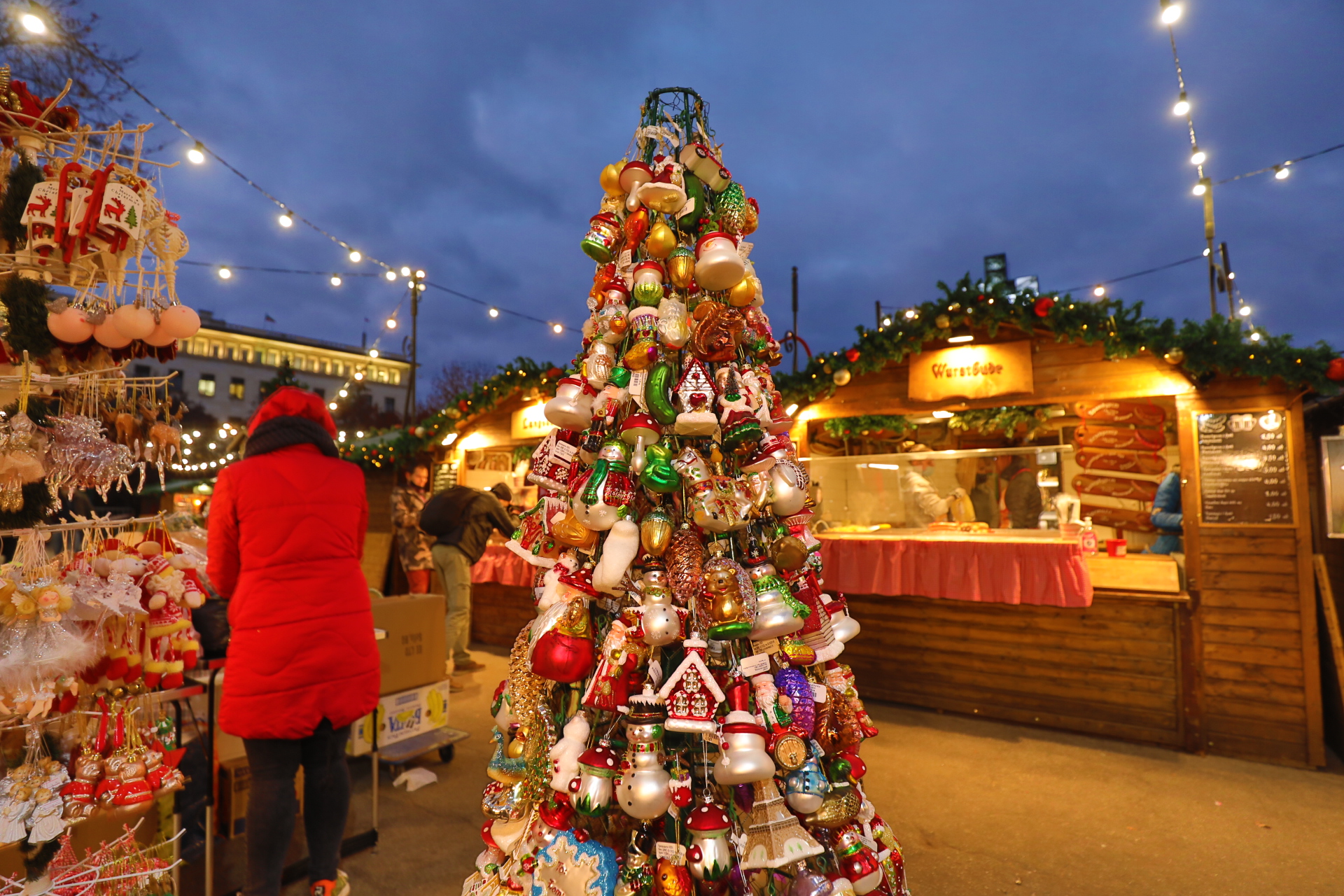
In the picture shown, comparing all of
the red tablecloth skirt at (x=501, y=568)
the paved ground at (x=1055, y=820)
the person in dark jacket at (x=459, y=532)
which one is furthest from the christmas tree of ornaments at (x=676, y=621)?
the red tablecloth skirt at (x=501, y=568)

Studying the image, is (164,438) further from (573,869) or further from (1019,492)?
(1019,492)

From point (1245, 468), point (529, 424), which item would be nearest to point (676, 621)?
point (1245, 468)

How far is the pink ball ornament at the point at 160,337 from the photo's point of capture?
2.12 metres

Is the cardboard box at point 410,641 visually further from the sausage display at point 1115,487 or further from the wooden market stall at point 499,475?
the sausage display at point 1115,487

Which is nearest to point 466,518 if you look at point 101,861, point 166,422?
point 166,422

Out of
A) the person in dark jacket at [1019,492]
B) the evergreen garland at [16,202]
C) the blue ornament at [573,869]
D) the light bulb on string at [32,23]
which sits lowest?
the blue ornament at [573,869]

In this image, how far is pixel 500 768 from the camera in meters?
2.01

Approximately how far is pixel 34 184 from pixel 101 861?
2.02 meters

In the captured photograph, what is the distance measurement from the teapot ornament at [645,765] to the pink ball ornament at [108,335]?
1.90 metres

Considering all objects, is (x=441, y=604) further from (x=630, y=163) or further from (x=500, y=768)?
(x=630, y=163)

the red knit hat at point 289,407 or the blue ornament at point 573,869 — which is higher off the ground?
the red knit hat at point 289,407

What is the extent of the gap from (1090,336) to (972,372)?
738mm

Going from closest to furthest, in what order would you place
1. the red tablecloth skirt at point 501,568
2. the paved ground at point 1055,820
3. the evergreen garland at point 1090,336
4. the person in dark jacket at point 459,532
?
the paved ground at point 1055,820
the evergreen garland at point 1090,336
the person in dark jacket at point 459,532
the red tablecloth skirt at point 501,568

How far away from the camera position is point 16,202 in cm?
199
